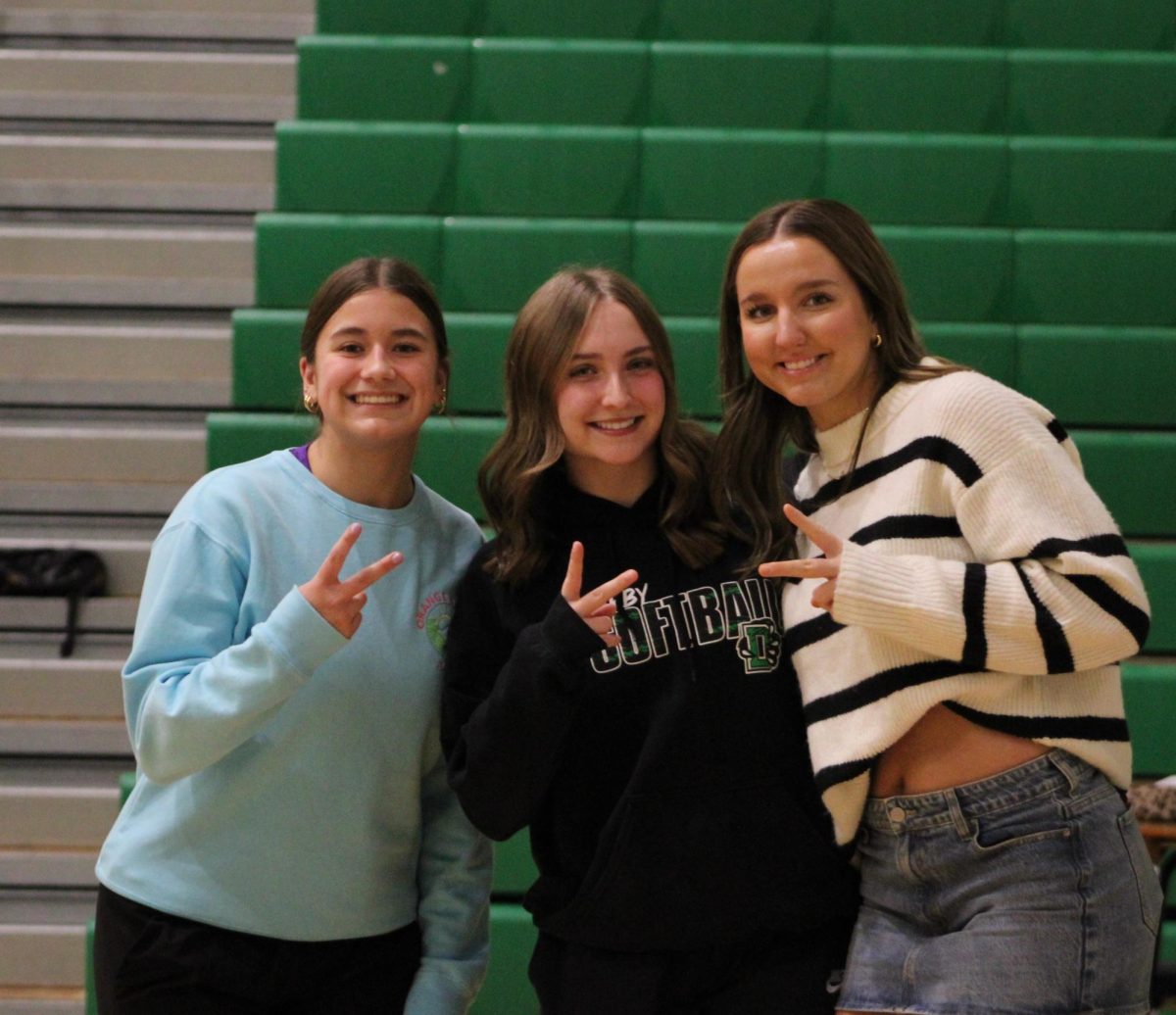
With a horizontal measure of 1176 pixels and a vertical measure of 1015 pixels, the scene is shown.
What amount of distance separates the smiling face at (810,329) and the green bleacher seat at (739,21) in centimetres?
211

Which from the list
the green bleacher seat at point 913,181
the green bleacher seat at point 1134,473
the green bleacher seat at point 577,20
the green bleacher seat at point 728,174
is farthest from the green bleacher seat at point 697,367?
the green bleacher seat at point 577,20

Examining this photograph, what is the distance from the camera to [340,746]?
128cm

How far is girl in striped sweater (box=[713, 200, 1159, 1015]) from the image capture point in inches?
42.7

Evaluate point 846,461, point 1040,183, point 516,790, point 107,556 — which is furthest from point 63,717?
point 1040,183

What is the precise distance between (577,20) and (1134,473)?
1650 mm

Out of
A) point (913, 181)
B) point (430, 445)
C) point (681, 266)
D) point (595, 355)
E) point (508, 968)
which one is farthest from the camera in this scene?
point (913, 181)

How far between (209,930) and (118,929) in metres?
0.09

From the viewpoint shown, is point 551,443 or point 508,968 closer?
point 551,443

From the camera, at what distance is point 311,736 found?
127cm

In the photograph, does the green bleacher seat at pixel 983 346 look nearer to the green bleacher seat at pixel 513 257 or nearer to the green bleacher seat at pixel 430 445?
the green bleacher seat at pixel 513 257

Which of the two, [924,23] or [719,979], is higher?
[924,23]

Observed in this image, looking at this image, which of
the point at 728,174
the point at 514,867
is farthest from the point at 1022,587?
the point at 728,174

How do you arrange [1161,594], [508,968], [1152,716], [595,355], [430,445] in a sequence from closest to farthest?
1. [595,355]
2. [508,968]
3. [1152,716]
4. [1161,594]
5. [430,445]

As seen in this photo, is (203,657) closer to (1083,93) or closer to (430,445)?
(430,445)
